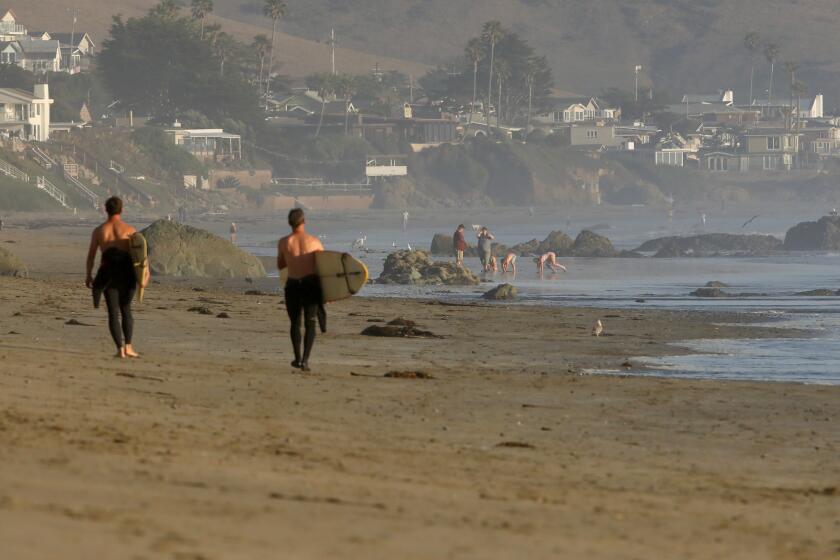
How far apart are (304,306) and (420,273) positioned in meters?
23.4

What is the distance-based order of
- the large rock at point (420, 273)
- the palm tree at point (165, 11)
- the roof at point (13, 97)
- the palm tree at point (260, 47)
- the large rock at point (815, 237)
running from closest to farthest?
the large rock at point (420, 273), the large rock at point (815, 237), the roof at point (13, 97), the palm tree at point (165, 11), the palm tree at point (260, 47)

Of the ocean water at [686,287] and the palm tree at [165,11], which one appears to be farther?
the palm tree at [165,11]

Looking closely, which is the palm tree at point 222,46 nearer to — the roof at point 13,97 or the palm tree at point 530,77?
the palm tree at point 530,77

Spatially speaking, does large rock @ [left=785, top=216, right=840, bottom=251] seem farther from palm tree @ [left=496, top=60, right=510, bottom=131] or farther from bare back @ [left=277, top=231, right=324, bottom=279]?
palm tree @ [left=496, top=60, right=510, bottom=131]

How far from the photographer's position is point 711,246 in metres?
63.8

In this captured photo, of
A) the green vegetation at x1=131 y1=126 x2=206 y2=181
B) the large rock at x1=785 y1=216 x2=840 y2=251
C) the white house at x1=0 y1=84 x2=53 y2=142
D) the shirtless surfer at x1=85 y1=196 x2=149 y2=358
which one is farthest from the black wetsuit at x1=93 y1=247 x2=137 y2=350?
the green vegetation at x1=131 y1=126 x2=206 y2=181

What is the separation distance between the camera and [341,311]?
82.7ft

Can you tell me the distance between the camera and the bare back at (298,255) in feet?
48.3

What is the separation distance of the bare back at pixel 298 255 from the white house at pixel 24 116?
94006mm

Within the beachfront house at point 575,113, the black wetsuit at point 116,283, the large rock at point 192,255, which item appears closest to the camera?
the black wetsuit at point 116,283

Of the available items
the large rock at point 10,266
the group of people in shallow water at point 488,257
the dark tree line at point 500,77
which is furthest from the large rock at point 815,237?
the dark tree line at point 500,77

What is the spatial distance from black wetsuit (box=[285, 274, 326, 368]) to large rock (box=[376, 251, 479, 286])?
877 inches

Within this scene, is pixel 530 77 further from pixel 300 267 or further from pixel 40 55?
pixel 300 267

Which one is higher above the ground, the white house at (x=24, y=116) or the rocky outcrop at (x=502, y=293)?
the white house at (x=24, y=116)
